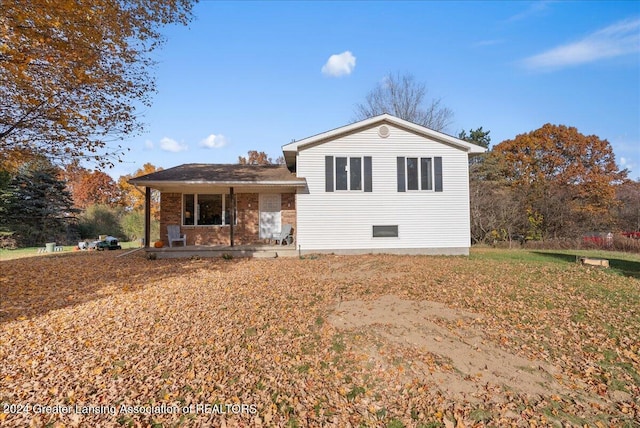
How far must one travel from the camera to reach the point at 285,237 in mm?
13438

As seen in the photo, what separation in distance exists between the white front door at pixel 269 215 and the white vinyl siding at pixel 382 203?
66.7 inches

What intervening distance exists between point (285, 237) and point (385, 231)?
4.02 m

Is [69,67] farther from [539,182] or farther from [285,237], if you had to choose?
[539,182]

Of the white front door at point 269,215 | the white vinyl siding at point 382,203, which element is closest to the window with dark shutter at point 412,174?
the white vinyl siding at point 382,203

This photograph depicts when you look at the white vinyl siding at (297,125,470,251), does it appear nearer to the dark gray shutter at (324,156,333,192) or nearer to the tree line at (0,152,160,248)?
the dark gray shutter at (324,156,333,192)

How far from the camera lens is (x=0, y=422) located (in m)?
3.08

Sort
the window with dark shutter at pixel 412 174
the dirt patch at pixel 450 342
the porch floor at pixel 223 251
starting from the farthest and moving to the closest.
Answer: the window with dark shutter at pixel 412 174 < the porch floor at pixel 223 251 < the dirt patch at pixel 450 342

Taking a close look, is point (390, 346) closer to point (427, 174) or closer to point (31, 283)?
point (31, 283)

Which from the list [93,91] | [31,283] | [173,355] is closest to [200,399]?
[173,355]

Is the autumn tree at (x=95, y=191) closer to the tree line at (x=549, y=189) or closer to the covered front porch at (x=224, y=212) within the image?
the covered front porch at (x=224, y=212)

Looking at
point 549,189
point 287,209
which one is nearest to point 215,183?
point 287,209

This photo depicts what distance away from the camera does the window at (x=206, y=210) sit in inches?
543

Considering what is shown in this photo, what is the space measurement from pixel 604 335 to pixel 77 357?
751cm

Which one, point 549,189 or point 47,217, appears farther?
point 47,217
